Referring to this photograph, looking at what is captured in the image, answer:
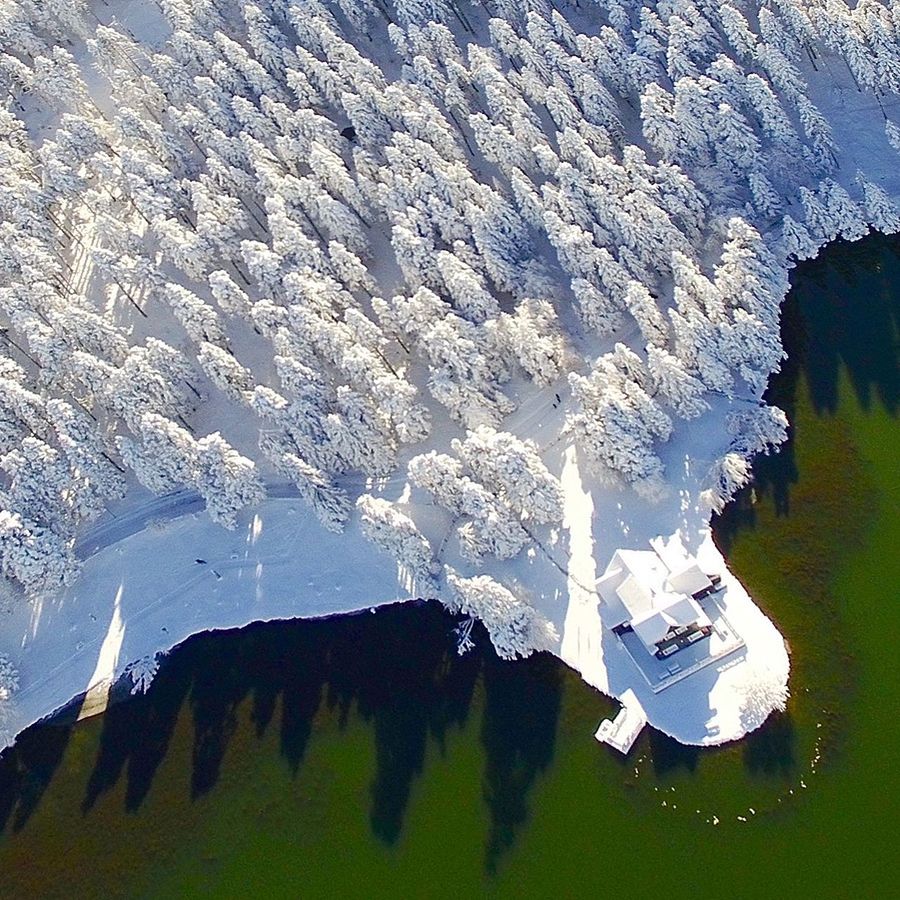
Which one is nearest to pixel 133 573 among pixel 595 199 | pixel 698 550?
pixel 698 550

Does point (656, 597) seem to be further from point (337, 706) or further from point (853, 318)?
point (853, 318)

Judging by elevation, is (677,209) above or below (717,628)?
above

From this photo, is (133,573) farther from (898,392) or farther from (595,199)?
(898,392)

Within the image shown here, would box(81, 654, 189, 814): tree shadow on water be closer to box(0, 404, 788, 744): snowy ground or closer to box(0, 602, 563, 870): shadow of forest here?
box(0, 602, 563, 870): shadow of forest

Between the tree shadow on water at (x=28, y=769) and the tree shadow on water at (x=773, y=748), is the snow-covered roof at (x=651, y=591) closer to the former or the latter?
the tree shadow on water at (x=773, y=748)

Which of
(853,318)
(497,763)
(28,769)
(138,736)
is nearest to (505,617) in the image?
(497,763)

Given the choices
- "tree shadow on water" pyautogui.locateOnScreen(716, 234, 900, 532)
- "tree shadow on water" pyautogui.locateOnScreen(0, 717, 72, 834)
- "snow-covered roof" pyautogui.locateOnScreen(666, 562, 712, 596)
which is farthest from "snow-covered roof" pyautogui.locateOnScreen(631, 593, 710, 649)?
"tree shadow on water" pyautogui.locateOnScreen(0, 717, 72, 834)
